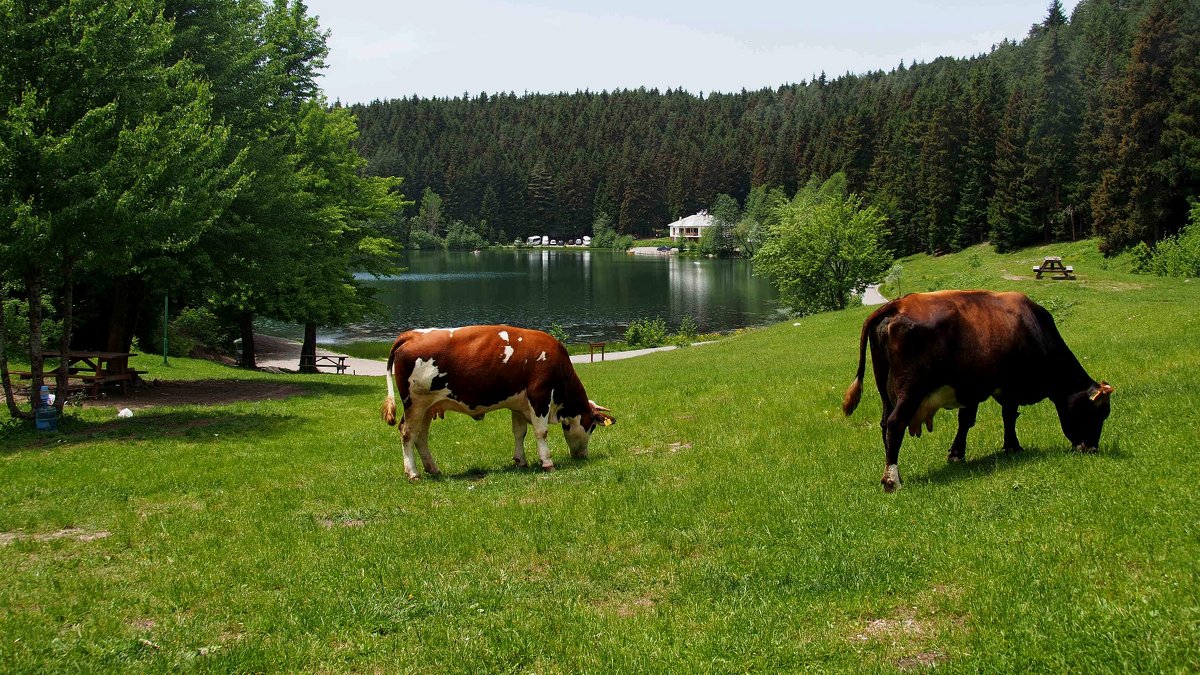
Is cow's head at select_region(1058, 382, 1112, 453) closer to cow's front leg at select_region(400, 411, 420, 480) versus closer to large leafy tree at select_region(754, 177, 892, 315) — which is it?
cow's front leg at select_region(400, 411, 420, 480)

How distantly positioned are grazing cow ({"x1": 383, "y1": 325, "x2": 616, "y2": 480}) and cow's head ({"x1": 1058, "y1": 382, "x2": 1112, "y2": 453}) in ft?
24.2

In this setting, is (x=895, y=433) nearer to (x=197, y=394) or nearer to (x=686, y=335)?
Result: (x=197, y=394)

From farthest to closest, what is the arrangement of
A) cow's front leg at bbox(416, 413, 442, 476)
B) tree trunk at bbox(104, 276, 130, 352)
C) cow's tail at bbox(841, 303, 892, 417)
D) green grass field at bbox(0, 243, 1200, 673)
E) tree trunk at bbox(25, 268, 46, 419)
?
1. tree trunk at bbox(104, 276, 130, 352)
2. tree trunk at bbox(25, 268, 46, 419)
3. cow's front leg at bbox(416, 413, 442, 476)
4. cow's tail at bbox(841, 303, 892, 417)
5. green grass field at bbox(0, 243, 1200, 673)

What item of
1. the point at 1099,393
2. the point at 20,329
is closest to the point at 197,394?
the point at 20,329

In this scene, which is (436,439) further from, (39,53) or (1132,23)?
(1132,23)

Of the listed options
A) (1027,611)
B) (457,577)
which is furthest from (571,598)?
(1027,611)

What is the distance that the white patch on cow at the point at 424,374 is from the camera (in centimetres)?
1330

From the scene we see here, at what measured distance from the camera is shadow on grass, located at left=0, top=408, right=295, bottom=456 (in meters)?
17.1

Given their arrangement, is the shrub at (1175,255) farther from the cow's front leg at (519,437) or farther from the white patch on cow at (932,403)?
the cow's front leg at (519,437)

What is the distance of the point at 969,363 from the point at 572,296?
88.2 metres

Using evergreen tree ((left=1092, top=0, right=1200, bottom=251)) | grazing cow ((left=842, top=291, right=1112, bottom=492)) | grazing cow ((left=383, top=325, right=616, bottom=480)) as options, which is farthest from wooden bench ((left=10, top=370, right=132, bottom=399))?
evergreen tree ((left=1092, top=0, right=1200, bottom=251))

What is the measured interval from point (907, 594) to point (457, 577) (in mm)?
4197

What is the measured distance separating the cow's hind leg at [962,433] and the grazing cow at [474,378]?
19.8 ft

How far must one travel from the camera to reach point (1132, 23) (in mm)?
107312
